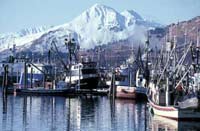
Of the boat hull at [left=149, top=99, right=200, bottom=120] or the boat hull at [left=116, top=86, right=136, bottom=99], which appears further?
the boat hull at [left=116, top=86, right=136, bottom=99]

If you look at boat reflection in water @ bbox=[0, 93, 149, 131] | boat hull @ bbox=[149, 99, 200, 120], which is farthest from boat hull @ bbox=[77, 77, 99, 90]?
boat hull @ bbox=[149, 99, 200, 120]

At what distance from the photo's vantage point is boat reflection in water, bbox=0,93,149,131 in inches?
2215

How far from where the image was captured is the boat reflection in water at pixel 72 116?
2215 inches

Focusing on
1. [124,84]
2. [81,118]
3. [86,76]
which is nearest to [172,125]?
[81,118]

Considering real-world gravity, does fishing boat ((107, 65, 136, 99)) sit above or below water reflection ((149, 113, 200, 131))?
above

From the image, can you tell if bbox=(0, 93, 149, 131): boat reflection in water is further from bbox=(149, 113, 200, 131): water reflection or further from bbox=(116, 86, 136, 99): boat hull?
bbox=(116, 86, 136, 99): boat hull

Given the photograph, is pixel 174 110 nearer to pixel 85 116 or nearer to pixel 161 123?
pixel 161 123

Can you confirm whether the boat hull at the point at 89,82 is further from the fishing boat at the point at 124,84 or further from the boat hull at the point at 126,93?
the boat hull at the point at 126,93

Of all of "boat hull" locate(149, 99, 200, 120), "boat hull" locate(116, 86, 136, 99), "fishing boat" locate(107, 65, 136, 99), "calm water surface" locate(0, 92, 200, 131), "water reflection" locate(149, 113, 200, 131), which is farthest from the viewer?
"fishing boat" locate(107, 65, 136, 99)

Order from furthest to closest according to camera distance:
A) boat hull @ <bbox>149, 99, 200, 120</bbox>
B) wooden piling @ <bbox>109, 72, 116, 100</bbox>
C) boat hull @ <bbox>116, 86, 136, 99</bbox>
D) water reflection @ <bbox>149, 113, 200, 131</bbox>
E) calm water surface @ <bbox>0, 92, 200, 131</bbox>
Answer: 1. boat hull @ <bbox>116, 86, 136, 99</bbox>
2. wooden piling @ <bbox>109, 72, 116, 100</bbox>
3. boat hull @ <bbox>149, 99, 200, 120</bbox>
4. calm water surface @ <bbox>0, 92, 200, 131</bbox>
5. water reflection @ <bbox>149, 113, 200, 131</bbox>

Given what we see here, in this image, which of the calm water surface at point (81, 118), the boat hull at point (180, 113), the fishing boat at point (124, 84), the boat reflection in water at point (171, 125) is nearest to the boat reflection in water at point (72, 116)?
the calm water surface at point (81, 118)

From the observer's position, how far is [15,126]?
5538 cm

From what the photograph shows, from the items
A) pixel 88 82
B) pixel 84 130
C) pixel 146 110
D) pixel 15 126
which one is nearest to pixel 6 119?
pixel 15 126

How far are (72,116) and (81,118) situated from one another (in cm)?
233
